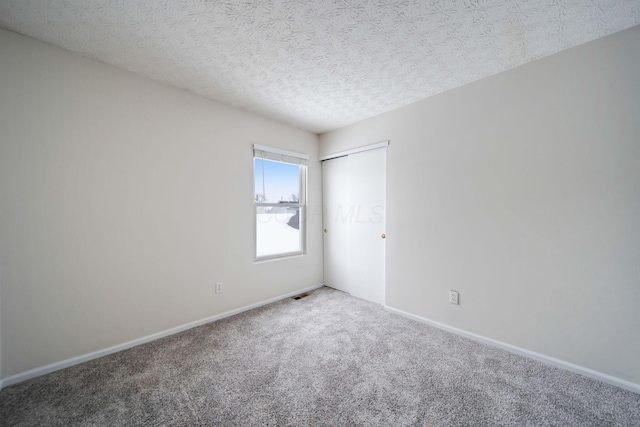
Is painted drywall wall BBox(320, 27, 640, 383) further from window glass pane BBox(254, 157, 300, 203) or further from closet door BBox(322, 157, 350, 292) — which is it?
window glass pane BBox(254, 157, 300, 203)

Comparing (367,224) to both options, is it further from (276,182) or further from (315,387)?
(315,387)

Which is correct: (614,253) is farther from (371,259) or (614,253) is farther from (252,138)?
(252,138)

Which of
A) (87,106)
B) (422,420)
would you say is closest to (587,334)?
(422,420)

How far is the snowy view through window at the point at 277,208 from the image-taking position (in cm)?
317

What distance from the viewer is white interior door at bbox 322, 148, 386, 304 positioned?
3.17m

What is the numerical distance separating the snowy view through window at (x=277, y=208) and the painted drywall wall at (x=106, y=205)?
0.90 feet

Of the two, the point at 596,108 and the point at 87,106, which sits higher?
the point at 87,106

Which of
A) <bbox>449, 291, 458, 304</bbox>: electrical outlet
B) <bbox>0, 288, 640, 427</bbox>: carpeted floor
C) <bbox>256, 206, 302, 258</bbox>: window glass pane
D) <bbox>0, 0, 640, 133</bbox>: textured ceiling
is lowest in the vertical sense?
<bbox>0, 288, 640, 427</bbox>: carpeted floor

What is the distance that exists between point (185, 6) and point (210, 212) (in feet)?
5.88

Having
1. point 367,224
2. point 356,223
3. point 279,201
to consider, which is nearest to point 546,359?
point 367,224

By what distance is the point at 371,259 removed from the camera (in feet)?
10.7

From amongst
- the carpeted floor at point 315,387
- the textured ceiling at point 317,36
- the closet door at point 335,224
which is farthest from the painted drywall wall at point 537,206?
the closet door at point 335,224

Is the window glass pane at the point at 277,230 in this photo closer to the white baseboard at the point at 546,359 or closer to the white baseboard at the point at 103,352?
the white baseboard at the point at 103,352

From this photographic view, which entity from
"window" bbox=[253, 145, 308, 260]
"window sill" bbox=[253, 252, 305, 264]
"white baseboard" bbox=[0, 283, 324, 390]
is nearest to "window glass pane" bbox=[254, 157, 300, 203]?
"window" bbox=[253, 145, 308, 260]
